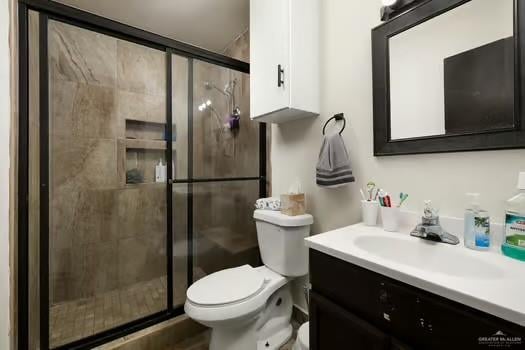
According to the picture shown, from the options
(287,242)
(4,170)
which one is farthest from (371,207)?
(4,170)

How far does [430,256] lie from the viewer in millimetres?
801

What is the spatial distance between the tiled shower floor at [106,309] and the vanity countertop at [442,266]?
1.35 m

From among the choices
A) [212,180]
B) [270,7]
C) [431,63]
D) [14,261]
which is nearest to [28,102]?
[14,261]

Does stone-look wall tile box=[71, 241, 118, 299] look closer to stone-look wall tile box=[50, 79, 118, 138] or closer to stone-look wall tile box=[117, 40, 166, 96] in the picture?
stone-look wall tile box=[50, 79, 118, 138]

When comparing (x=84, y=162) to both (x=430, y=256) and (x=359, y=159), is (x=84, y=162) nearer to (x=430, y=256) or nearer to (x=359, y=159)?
(x=359, y=159)

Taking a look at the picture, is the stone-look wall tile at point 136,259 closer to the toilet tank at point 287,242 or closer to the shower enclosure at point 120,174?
the shower enclosure at point 120,174

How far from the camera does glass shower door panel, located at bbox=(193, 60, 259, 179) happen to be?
1.75 m

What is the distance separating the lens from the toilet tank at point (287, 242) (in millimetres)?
1277

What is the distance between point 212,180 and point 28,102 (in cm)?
109

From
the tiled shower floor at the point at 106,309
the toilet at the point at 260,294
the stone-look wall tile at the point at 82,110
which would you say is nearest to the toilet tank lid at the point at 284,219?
the toilet at the point at 260,294

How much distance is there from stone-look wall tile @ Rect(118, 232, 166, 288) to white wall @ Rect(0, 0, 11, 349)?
839 millimetres

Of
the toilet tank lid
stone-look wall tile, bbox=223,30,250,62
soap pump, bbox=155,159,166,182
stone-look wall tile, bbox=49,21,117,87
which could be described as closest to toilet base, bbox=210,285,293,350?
the toilet tank lid

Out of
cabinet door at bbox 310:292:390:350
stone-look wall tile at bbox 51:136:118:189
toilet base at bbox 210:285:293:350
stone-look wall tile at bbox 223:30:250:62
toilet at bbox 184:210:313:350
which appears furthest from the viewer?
stone-look wall tile at bbox 223:30:250:62

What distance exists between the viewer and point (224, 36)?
212 cm
